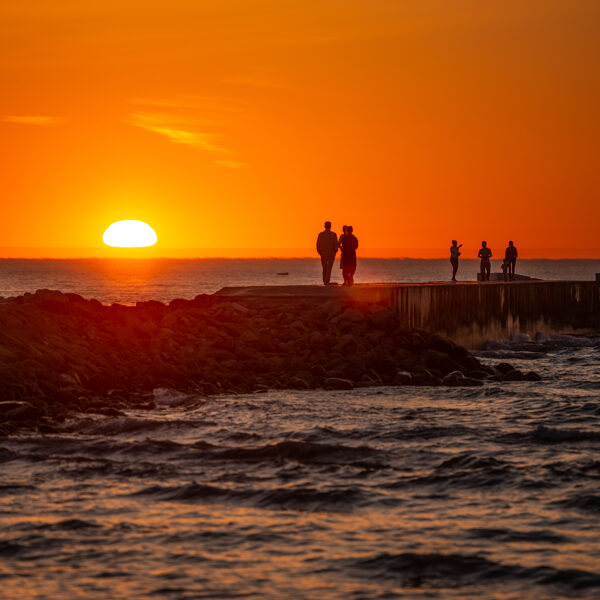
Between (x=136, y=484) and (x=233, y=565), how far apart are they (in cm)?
323

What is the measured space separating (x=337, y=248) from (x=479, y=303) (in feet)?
26.9

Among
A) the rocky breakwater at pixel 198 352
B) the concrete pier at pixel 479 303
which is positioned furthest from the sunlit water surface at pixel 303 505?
the concrete pier at pixel 479 303

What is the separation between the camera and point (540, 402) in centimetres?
1975

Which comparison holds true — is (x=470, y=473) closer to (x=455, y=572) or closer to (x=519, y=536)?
(x=519, y=536)

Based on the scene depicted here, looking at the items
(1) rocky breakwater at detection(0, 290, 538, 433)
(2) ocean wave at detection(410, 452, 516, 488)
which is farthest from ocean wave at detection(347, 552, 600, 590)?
(1) rocky breakwater at detection(0, 290, 538, 433)

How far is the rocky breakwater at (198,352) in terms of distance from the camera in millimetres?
17594

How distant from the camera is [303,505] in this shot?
10719 mm

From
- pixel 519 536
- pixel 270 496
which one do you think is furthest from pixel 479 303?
pixel 519 536

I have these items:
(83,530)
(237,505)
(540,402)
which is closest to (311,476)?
(237,505)

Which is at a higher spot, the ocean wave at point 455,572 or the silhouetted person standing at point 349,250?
the silhouetted person standing at point 349,250

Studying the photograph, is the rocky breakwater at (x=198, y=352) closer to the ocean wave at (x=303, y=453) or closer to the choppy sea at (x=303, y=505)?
the choppy sea at (x=303, y=505)

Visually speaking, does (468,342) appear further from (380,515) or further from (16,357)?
(380,515)

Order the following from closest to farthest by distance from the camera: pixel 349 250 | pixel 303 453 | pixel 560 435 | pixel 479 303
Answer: pixel 303 453 → pixel 560 435 → pixel 349 250 → pixel 479 303

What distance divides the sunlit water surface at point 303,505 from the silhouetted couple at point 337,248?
9.51m
